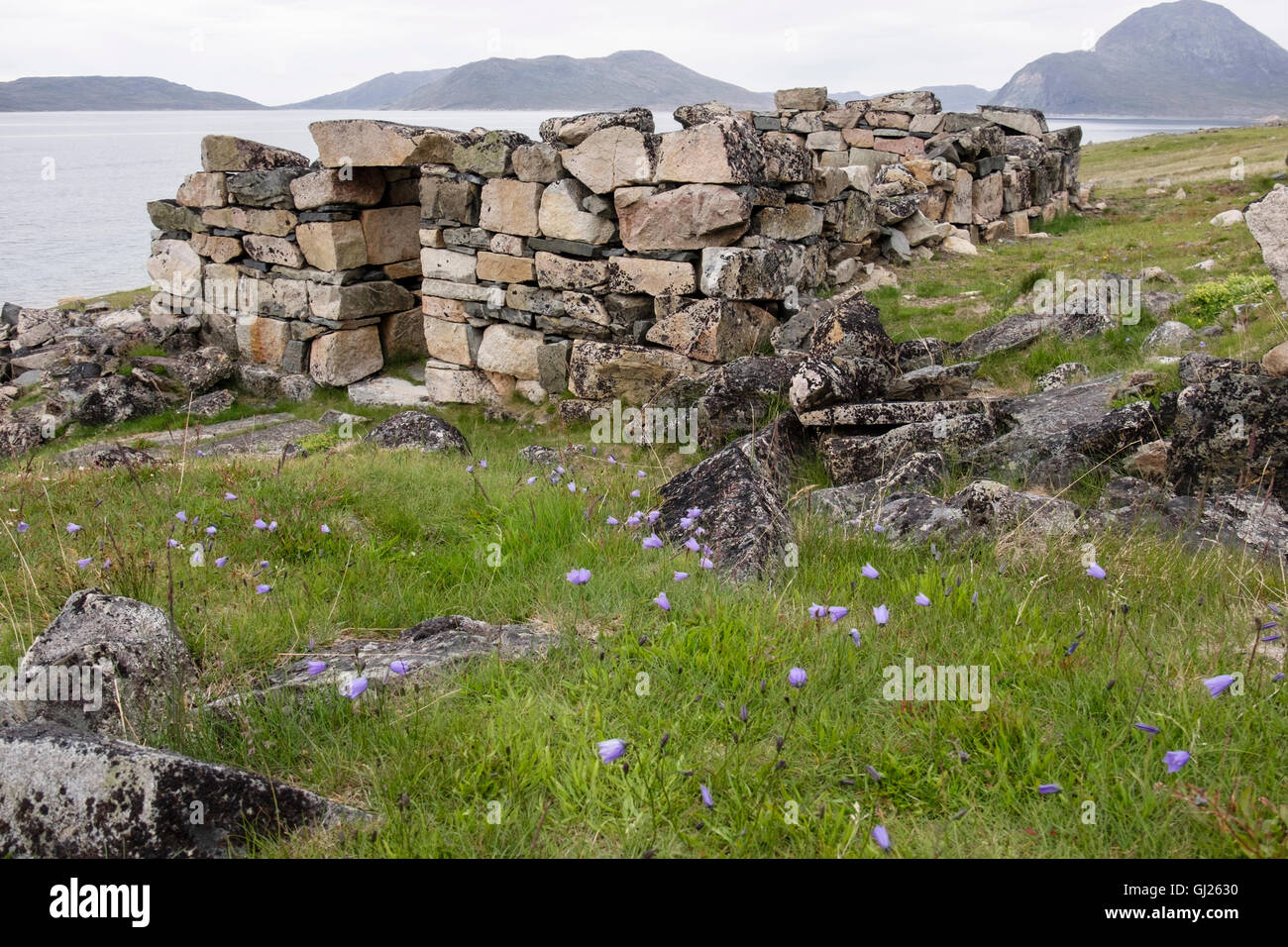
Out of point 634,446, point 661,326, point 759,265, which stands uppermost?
point 759,265

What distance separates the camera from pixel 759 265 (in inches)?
347

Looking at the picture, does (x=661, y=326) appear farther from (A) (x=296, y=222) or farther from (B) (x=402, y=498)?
(A) (x=296, y=222)

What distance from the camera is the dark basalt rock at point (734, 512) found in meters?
4.13

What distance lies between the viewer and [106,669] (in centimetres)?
296

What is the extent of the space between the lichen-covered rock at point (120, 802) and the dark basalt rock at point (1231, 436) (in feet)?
15.9

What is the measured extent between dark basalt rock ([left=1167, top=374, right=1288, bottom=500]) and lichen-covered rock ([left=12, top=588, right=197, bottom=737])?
500 cm

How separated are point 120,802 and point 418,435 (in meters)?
5.95

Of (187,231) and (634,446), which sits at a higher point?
(187,231)

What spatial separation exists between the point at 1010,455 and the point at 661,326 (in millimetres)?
4103

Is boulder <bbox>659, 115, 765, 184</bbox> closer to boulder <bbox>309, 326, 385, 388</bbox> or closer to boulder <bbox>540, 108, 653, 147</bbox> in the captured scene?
boulder <bbox>540, 108, 653, 147</bbox>

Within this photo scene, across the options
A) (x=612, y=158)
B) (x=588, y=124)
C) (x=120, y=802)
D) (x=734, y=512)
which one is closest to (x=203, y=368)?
(x=588, y=124)

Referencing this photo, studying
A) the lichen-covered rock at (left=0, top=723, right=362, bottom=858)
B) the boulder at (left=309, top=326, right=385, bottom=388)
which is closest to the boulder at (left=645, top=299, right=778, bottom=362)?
the boulder at (left=309, top=326, right=385, bottom=388)

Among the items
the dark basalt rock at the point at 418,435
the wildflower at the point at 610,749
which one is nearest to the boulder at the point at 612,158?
the dark basalt rock at the point at 418,435
